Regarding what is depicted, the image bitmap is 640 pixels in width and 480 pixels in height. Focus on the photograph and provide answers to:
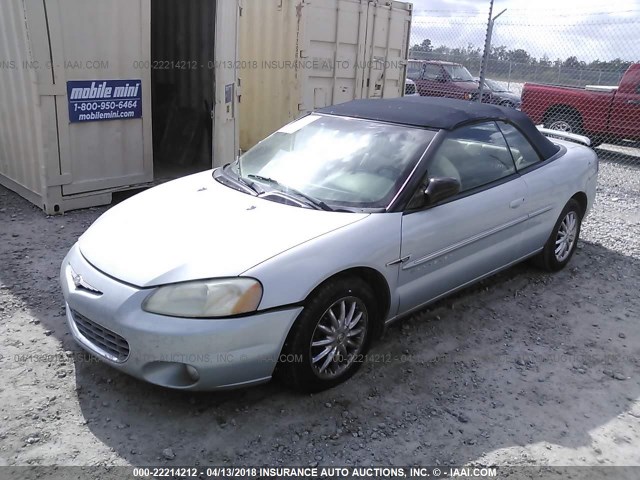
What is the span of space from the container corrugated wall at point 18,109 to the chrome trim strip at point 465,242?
4.06 meters

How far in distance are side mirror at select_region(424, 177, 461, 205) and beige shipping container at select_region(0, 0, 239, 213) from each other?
374cm

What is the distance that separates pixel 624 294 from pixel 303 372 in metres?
3.25

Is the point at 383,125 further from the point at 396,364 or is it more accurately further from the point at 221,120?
the point at 221,120

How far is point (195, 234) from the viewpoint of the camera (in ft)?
10.1

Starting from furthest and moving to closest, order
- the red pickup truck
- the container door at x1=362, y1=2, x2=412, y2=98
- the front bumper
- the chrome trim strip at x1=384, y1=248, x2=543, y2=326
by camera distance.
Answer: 1. the red pickup truck
2. the container door at x1=362, y1=2, x2=412, y2=98
3. the chrome trim strip at x1=384, y1=248, x2=543, y2=326
4. the front bumper

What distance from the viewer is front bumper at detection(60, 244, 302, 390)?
8.86ft

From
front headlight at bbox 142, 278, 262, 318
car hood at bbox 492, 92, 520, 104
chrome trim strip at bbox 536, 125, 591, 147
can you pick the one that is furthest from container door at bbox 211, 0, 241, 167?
car hood at bbox 492, 92, 520, 104

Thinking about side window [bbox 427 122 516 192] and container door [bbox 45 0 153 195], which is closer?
side window [bbox 427 122 516 192]

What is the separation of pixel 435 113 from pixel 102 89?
358cm

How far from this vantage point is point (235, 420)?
2.95m

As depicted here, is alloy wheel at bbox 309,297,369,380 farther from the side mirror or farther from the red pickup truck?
the red pickup truck

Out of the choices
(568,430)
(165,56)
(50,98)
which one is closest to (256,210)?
(568,430)

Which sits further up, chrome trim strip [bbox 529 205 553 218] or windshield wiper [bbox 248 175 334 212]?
windshield wiper [bbox 248 175 334 212]

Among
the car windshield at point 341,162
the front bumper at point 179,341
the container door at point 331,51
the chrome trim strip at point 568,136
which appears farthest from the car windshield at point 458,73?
the front bumper at point 179,341
